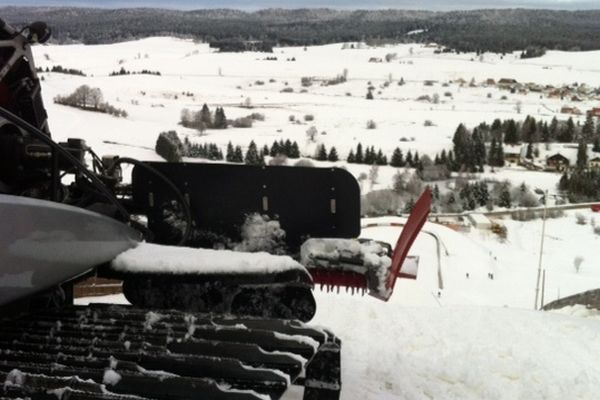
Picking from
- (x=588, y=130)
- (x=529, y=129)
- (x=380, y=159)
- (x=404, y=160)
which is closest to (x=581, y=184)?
(x=588, y=130)

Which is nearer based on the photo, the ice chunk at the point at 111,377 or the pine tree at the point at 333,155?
the ice chunk at the point at 111,377

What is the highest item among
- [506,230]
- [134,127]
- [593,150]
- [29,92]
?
[29,92]

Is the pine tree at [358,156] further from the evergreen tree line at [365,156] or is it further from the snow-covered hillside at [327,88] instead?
the snow-covered hillside at [327,88]

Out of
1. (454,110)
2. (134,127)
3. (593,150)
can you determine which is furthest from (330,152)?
(454,110)

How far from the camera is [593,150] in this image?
265 feet

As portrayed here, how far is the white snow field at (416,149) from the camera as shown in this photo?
484 cm

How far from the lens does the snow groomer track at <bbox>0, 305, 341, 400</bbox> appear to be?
172cm

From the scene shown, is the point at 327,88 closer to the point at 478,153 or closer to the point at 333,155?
the point at 478,153

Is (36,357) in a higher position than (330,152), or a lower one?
higher

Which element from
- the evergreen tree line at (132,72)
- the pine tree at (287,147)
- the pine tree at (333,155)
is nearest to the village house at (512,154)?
the pine tree at (333,155)

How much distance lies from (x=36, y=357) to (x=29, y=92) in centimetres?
212

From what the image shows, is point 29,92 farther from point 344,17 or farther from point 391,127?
point 344,17

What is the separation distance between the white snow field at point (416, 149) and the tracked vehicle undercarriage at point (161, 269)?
1289 mm

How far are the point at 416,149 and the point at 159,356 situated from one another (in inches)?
3082
